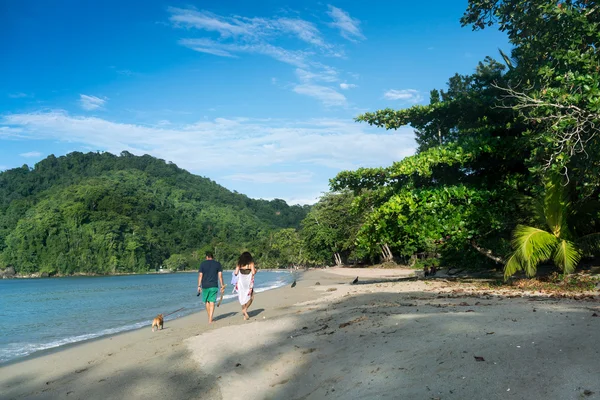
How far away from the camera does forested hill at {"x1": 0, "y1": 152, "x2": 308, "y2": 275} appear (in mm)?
110750

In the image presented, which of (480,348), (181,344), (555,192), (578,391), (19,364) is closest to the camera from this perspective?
(578,391)

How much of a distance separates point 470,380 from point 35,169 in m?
193

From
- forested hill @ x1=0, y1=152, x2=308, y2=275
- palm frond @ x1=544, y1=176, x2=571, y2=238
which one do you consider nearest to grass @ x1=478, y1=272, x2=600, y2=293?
palm frond @ x1=544, y1=176, x2=571, y2=238

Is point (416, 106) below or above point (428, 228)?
above

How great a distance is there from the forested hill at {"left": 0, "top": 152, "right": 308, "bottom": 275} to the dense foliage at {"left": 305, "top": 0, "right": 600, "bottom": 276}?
101 metres

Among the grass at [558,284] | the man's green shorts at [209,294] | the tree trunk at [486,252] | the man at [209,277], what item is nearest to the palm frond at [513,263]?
the grass at [558,284]

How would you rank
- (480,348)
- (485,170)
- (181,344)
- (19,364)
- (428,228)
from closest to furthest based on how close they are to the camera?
(480,348), (181,344), (19,364), (428,228), (485,170)

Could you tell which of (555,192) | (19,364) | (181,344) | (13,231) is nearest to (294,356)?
(181,344)

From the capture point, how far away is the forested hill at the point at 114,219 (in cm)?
11075

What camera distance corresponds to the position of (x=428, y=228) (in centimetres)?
1331

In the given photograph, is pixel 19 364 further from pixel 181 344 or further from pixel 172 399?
pixel 172 399

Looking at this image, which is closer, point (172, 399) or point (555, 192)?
point (172, 399)

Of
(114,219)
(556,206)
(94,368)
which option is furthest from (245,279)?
(114,219)

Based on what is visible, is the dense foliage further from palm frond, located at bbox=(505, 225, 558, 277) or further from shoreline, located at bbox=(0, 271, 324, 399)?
shoreline, located at bbox=(0, 271, 324, 399)
